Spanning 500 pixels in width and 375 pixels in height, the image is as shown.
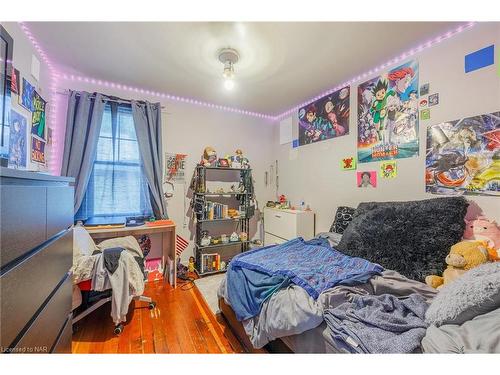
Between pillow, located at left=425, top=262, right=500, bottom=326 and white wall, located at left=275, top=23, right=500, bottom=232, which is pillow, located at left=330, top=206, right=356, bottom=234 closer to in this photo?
white wall, located at left=275, top=23, right=500, bottom=232

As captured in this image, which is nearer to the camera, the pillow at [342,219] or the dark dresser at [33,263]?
the dark dresser at [33,263]

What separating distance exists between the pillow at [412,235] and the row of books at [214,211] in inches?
66.3

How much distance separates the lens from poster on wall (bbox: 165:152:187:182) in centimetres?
287

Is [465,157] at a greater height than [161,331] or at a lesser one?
greater

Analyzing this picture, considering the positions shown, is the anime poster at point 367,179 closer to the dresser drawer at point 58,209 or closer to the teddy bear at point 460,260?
the teddy bear at point 460,260

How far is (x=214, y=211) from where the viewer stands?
2895 millimetres

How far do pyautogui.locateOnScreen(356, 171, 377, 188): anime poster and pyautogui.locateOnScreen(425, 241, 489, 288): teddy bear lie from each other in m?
0.95

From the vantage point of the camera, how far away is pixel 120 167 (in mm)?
2551

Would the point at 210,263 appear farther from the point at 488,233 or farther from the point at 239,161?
the point at 488,233

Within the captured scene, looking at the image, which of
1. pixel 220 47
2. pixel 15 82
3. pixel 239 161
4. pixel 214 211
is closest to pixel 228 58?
pixel 220 47

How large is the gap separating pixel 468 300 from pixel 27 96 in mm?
3103

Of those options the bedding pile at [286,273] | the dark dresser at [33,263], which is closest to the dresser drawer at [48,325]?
the dark dresser at [33,263]

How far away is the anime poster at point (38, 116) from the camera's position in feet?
5.83
